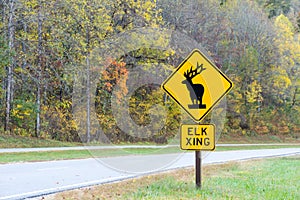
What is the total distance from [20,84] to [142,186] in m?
20.5

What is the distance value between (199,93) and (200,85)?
17 cm

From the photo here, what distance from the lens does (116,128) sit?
30719mm

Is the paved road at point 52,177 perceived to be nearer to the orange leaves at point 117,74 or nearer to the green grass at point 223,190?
the green grass at point 223,190

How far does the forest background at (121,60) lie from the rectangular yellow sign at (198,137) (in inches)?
480

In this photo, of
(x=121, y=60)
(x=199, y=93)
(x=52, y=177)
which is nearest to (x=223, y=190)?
(x=199, y=93)

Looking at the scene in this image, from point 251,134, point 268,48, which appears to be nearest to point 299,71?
point 268,48

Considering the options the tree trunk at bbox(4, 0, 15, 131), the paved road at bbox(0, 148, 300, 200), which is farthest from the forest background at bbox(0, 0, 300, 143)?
the paved road at bbox(0, 148, 300, 200)

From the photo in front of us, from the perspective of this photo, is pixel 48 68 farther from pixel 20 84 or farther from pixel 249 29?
pixel 249 29

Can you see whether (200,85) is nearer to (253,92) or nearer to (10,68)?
(10,68)

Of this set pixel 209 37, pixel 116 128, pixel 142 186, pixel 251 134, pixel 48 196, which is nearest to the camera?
pixel 48 196

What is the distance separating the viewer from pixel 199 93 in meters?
9.07

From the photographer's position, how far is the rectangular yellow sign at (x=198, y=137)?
907cm

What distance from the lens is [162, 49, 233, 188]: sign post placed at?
9.06 meters

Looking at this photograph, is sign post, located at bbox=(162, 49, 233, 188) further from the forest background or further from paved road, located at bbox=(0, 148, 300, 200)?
the forest background
